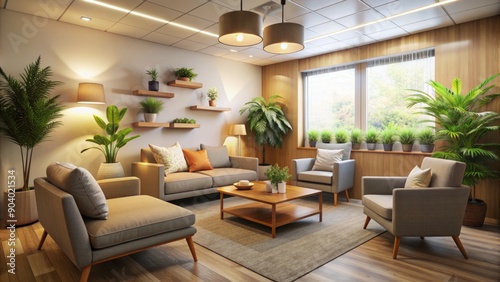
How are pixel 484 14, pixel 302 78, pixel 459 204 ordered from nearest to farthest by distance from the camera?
pixel 459 204 → pixel 484 14 → pixel 302 78

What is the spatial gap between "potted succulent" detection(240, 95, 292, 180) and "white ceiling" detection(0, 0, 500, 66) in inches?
70.1

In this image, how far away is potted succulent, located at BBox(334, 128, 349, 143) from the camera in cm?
558

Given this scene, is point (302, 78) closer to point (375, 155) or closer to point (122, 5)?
point (375, 155)

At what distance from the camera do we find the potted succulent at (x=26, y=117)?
3529 mm

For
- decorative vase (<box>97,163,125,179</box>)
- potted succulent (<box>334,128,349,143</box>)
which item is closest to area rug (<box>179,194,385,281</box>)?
decorative vase (<box>97,163,125,179</box>)

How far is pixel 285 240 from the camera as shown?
315 centimetres

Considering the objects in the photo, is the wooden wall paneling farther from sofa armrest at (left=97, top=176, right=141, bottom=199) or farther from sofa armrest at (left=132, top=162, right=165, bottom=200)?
sofa armrest at (left=97, top=176, right=141, bottom=199)

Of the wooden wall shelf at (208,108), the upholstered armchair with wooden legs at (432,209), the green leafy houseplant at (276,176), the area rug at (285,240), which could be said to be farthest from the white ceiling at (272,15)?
the area rug at (285,240)

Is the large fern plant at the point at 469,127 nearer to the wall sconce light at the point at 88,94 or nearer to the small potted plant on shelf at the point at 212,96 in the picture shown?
the small potted plant on shelf at the point at 212,96

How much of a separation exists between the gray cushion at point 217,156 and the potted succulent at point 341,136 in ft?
7.23

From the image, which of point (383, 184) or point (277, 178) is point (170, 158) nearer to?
point (277, 178)

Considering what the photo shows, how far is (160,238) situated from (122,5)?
2937 millimetres

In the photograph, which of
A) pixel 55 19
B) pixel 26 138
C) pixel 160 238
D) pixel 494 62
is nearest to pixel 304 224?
pixel 160 238

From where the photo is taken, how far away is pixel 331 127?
237 inches
